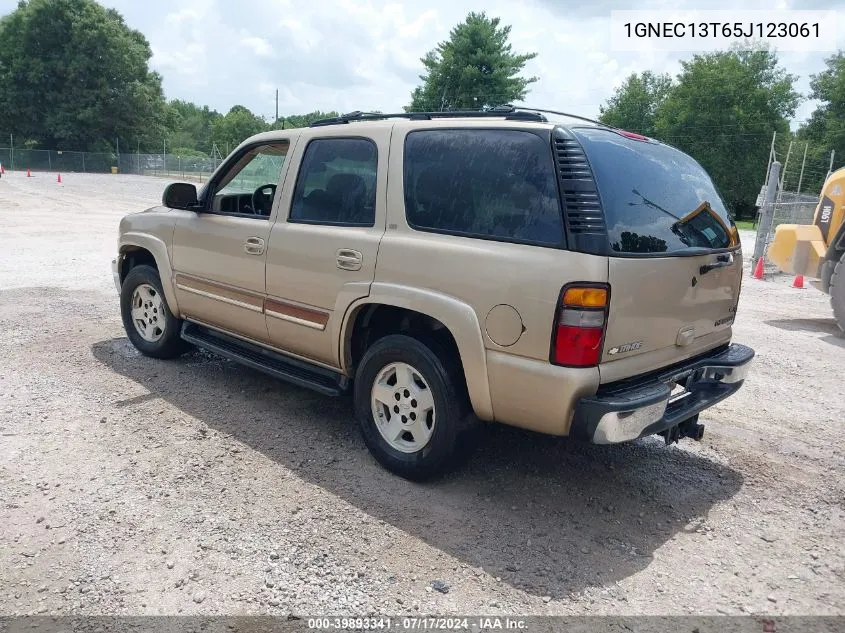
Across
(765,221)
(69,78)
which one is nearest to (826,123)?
(765,221)

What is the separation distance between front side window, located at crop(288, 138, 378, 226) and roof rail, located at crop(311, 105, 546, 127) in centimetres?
27

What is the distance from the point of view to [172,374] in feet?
17.7

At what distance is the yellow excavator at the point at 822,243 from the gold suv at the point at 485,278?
5.07 metres

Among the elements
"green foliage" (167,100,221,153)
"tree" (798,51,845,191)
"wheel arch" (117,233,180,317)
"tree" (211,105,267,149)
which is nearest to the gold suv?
"wheel arch" (117,233,180,317)

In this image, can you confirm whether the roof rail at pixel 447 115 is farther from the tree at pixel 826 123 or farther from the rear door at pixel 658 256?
the tree at pixel 826 123

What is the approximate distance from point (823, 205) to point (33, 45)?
2825 inches

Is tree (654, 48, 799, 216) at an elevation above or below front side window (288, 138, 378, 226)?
above

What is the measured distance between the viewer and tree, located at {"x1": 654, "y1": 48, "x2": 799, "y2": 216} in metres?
50.7

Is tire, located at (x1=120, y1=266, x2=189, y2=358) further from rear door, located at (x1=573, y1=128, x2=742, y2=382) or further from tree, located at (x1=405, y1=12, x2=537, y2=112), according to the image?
tree, located at (x1=405, y1=12, x2=537, y2=112)

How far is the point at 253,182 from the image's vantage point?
16.9 feet

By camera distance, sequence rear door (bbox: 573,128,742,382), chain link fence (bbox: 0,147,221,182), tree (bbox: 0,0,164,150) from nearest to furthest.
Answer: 1. rear door (bbox: 573,128,742,382)
2. chain link fence (bbox: 0,147,221,182)
3. tree (bbox: 0,0,164,150)

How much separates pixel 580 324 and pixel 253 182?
3.20 meters

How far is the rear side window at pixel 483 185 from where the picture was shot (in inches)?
125

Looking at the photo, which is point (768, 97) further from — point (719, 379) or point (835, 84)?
point (719, 379)
